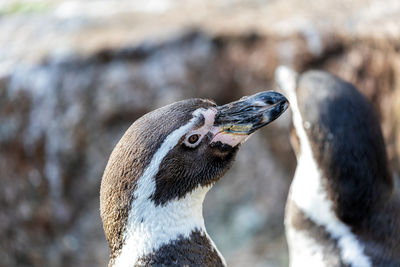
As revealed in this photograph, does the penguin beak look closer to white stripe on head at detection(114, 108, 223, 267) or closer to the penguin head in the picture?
white stripe on head at detection(114, 108, 223, 267)

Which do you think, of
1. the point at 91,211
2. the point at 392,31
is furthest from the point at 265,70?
the point at 91,211

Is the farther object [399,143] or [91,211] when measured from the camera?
[91,211]

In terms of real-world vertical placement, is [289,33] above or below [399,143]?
above

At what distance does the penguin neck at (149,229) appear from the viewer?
6.02 feet

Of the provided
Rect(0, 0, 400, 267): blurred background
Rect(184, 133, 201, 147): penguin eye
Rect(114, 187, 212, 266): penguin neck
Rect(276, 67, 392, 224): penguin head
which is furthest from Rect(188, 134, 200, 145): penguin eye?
Rect(0, 0, 400, 267): blurred background

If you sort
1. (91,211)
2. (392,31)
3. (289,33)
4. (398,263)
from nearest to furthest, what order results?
(398,263) → (392,31) → (289,33) → (91,211)

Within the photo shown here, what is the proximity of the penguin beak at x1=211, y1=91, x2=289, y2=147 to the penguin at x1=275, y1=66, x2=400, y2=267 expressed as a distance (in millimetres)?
448

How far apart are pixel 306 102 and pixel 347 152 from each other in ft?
0.99

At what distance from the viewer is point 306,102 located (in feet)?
Answer: 8.43

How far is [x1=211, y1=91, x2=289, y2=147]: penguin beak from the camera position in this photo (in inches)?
81.1

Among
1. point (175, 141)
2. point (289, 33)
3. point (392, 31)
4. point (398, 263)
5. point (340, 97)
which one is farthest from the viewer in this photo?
point (289, 33)

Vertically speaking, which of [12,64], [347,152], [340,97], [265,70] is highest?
[12,64]

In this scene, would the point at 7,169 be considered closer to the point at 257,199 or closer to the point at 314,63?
the point at 257,199

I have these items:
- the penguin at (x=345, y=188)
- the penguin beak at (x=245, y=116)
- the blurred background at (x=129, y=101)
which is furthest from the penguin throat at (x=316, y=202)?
the blurred background at (x=129, y=101)
